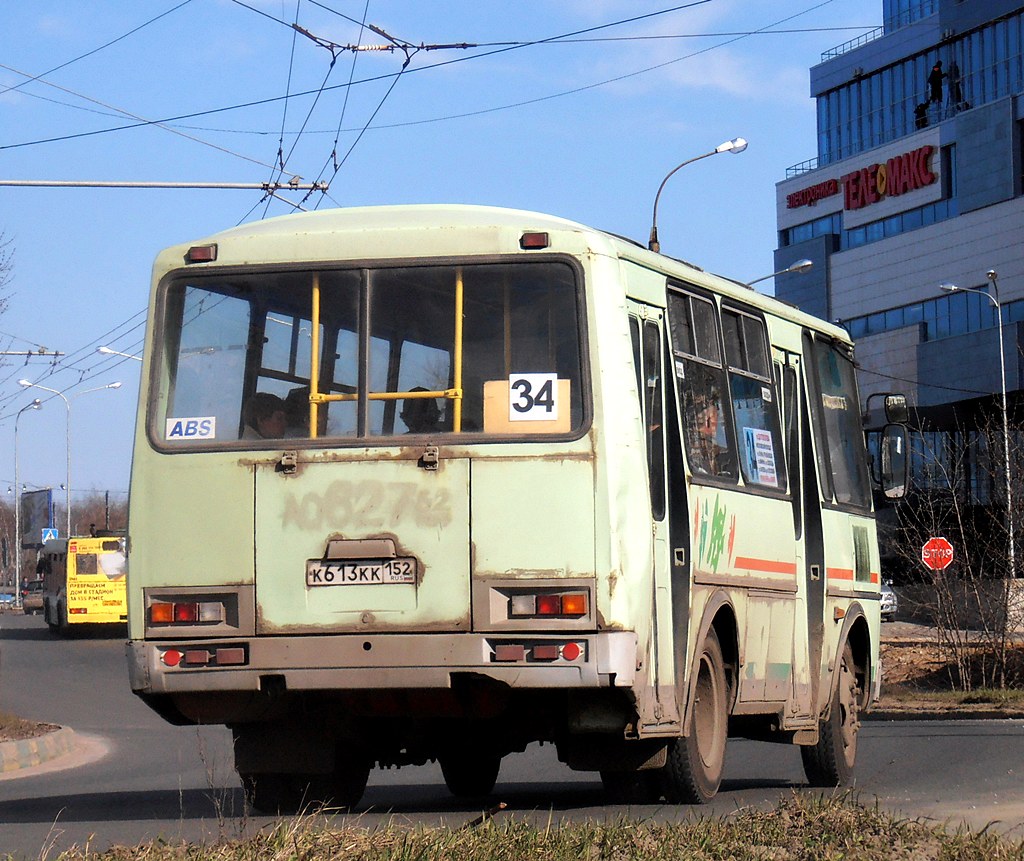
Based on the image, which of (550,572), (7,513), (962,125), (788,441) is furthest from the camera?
(7,513)

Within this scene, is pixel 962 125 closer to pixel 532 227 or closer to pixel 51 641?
pixel 51 641

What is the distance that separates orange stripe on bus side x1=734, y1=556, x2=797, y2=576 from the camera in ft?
36.3

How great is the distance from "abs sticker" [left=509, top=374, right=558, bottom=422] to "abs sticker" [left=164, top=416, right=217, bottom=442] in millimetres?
1577

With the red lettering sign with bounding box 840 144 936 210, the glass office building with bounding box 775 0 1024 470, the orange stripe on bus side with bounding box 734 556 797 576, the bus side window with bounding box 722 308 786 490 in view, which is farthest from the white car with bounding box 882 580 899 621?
the bus side window with bounding box 722 308 786 490

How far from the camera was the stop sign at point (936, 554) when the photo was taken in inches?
1246

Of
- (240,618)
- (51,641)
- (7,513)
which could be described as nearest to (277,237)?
(240,618)

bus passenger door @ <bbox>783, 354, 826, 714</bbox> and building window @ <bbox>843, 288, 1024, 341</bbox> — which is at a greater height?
building window @ <bbox>843, 288, 1024, 341</bbox>

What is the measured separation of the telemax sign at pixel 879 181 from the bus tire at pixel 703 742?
6618cm

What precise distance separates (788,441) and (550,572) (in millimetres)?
3603

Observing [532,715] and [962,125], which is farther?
[962,125]

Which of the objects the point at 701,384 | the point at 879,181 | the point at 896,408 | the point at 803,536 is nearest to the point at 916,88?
the point at 879,181

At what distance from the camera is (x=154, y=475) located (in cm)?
969

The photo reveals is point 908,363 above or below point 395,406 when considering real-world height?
above

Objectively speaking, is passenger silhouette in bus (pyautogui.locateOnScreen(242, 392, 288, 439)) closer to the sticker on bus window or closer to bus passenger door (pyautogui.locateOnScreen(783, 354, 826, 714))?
the sticker on bus window
